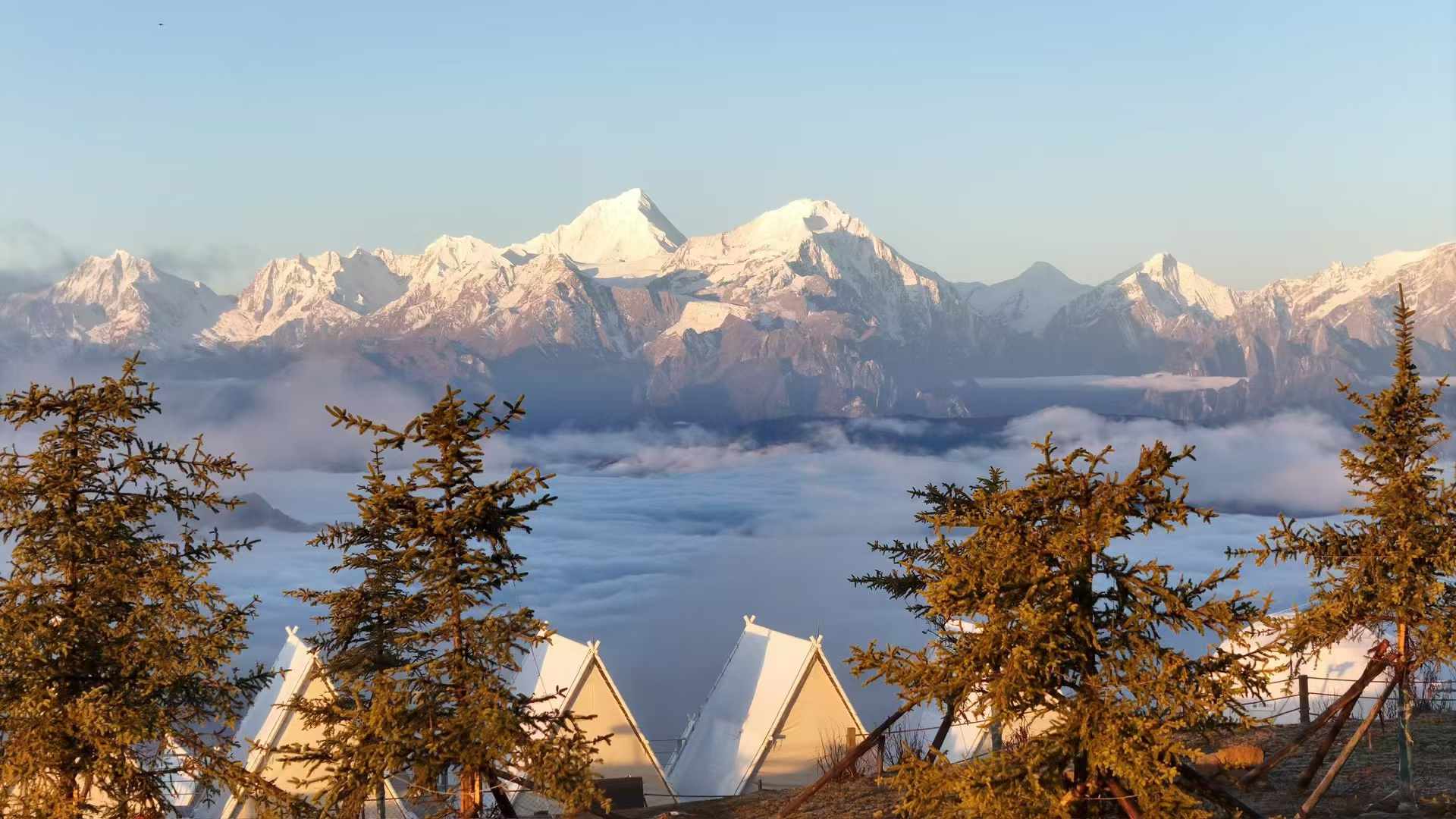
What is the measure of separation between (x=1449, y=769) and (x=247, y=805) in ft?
81.4

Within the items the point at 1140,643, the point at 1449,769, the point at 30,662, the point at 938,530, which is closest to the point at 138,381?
the point at 30,662

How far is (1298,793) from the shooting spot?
912 inches

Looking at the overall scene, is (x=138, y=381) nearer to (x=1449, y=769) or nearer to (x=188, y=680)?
(x=188, y=680)

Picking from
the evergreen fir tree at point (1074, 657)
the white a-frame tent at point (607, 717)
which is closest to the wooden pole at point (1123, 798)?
the evergreen fir tree at point (1074, 657)

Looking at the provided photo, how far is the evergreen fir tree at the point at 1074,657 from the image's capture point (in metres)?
15.8

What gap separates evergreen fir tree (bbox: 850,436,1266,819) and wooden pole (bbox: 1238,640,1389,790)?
16.8 ft

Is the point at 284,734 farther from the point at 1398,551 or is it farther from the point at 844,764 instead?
the point at 1398,551

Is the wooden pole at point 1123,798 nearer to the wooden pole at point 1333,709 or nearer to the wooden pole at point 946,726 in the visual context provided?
the wooden pole at point 946,726

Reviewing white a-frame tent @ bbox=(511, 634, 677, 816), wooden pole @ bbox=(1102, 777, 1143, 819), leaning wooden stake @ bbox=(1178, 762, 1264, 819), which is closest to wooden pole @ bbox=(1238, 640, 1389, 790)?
leaning wooden stake @ bbox=(1178, 762, 1264, 819)

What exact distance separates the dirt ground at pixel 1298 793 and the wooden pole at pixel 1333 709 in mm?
563

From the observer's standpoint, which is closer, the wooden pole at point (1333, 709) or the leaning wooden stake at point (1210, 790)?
the leaning wooden stake at point (1210, 790)

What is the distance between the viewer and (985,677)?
16.6 metres

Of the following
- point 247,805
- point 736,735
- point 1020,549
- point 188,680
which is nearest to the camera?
point 1020,549

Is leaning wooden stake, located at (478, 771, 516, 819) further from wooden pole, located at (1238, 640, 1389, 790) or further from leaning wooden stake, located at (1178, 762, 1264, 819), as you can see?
wooden pole, located at (1238, 640, 1389, 790)
